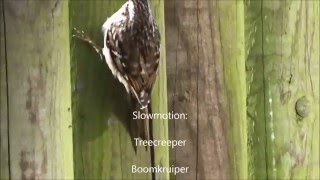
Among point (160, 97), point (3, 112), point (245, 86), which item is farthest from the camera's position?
point (245, 86)

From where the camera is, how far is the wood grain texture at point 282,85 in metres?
1.96

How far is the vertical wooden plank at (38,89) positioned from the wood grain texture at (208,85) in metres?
0.31

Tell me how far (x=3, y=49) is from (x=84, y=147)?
32cm

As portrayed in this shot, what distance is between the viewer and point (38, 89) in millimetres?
1682

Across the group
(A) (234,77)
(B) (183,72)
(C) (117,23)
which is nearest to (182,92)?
(B) (183,72)

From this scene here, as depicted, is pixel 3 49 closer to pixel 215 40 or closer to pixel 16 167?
pixel 16 167

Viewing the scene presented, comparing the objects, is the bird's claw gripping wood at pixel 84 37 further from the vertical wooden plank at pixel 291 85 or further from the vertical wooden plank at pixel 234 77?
the vertical wooden plank at pixel 291 85

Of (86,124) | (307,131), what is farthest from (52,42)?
(307,131)

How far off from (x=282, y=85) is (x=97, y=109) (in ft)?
1.82

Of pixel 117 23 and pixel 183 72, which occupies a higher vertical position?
pixel 117 23

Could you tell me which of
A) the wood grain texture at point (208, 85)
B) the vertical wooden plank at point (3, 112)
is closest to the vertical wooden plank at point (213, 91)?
the wood grain texture at point (208, 85)

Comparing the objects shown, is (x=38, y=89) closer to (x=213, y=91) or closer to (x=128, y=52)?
(x=128, y=52)

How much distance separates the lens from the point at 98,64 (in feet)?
5.70

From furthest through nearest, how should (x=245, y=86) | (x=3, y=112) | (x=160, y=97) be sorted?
(x=245, y=86) < (x=160, y=97) < (x=3, y=112)
